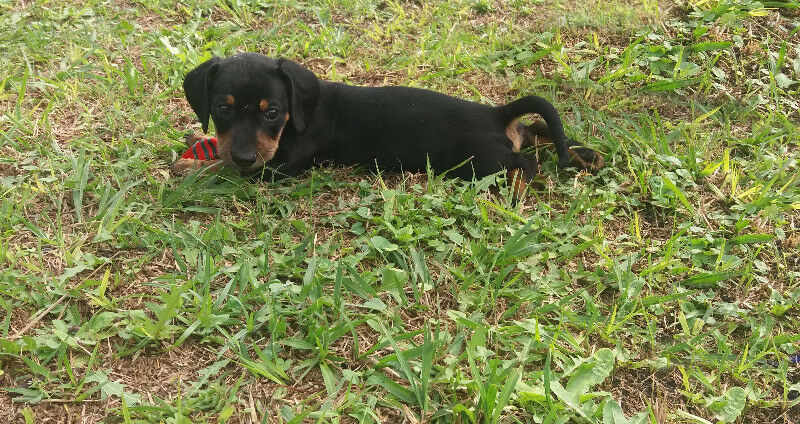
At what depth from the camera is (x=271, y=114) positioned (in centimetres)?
320

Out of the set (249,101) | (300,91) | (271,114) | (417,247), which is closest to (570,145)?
(417,247)

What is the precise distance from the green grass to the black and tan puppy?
0.13m

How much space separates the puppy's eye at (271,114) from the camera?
3186 millimetres

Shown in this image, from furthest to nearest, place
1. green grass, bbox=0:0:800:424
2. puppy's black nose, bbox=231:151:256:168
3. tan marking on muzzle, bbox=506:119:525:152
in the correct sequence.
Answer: tan marking on muzzle, bbox=506:119:525:152 < puppy's black nose, bbox=231:151:256:168 < green grass, bbox=0:0:800:424

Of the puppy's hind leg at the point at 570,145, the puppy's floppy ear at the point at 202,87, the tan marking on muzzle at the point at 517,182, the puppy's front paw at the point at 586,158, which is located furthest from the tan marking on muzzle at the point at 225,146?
the puppy's front paw at the point at 586,158

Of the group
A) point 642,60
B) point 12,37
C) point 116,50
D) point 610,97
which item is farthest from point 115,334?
point 642,60

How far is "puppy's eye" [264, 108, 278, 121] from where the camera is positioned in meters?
3.19

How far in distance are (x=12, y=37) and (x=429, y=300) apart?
3.46 metres

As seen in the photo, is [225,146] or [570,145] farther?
[570,145]

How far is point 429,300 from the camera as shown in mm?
2740

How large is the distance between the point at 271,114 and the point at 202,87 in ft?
1.19

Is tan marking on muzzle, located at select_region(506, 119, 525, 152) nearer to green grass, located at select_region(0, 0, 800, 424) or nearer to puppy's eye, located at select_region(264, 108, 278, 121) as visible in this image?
green grass, located at select_region(0, 0, 800, 424)

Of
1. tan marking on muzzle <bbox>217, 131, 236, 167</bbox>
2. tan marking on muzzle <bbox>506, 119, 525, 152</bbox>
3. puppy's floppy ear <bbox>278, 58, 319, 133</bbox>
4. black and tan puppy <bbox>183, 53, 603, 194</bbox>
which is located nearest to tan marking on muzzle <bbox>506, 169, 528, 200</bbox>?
black and tan puppy <bbox>183, 53, 603, 194</bbox>

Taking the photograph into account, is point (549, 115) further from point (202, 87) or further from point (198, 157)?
point (198, 157)
